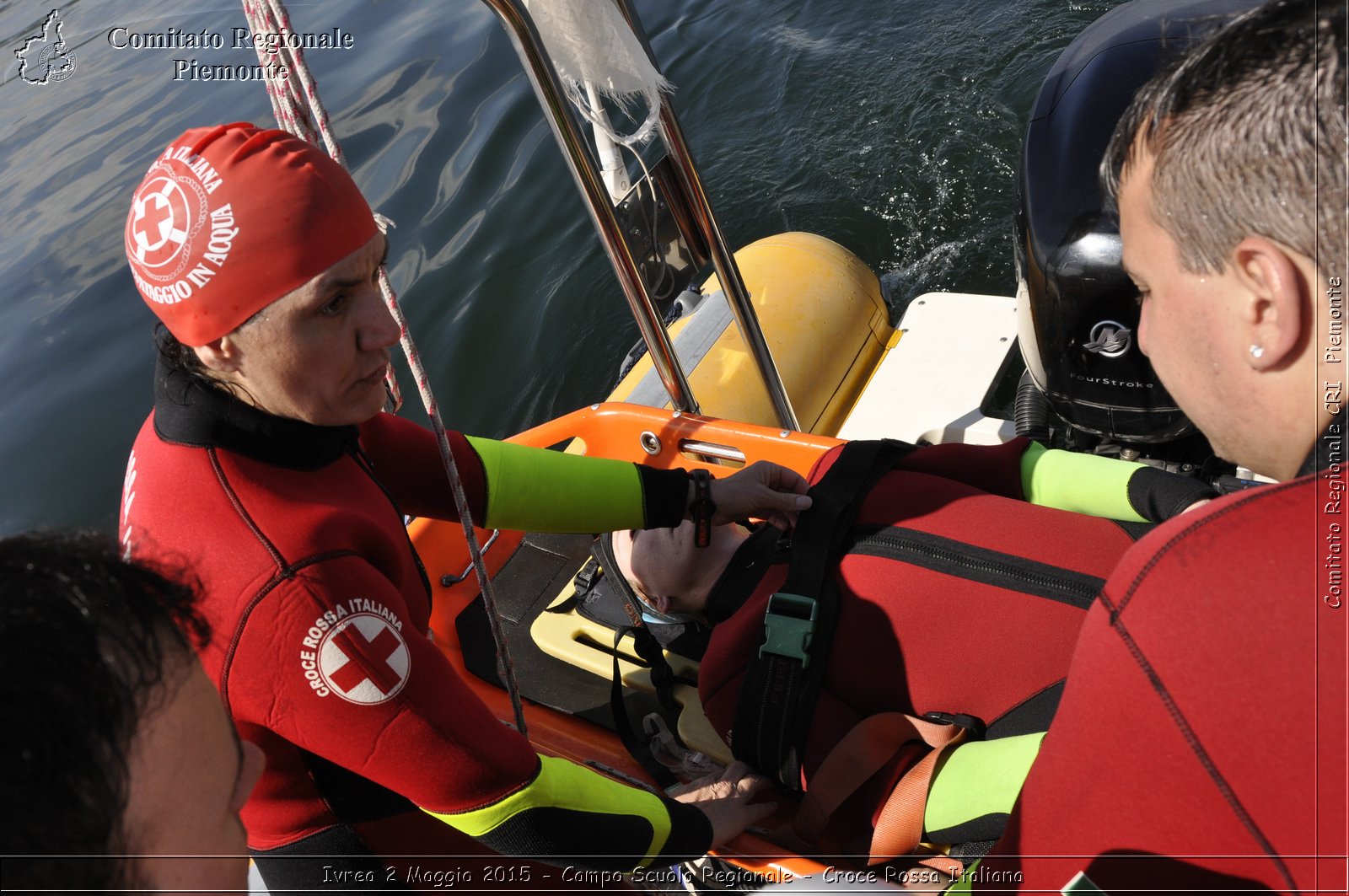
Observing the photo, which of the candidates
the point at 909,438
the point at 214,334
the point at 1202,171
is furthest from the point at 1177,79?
the point at 909,438

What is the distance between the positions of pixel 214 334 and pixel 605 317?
131 inches

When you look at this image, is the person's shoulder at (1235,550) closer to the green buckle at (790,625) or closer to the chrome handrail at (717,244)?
the green buckle at (790,625)

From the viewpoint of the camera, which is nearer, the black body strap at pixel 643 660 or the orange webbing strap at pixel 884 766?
the orange webbing strap at pixel 884 766

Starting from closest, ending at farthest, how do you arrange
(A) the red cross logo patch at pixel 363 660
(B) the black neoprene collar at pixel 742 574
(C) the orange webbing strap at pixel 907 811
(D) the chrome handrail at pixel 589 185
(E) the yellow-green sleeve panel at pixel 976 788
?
(A) the red cross logo patch at pixel 363 660
(E) the yellow-green sleeve panel at pixel 976 788
(C) the orange webbing strap at pixel 907 811
(D) the chrome handrail at pixel 589 185
(B) the black neoprene collar at pixel 742 574

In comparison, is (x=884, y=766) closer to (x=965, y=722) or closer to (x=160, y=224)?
(x=965, y=722)

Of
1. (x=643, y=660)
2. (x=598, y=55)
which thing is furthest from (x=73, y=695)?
(x=598, y=55)

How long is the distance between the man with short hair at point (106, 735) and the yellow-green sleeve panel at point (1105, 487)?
1606mm

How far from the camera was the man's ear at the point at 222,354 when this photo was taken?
1243mm

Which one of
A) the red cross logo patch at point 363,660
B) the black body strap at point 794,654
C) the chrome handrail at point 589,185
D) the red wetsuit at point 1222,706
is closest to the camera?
the red wetsuit at point 1222,706

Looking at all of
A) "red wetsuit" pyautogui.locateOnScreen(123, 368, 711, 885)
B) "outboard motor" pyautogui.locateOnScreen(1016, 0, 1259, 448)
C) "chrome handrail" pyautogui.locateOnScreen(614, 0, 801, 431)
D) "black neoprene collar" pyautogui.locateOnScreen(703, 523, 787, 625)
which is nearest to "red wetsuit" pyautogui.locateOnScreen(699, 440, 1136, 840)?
"black neoprene collar" pyautogui.locateOnScreen(703, 523, 787, 625)

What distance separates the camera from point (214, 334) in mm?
1222

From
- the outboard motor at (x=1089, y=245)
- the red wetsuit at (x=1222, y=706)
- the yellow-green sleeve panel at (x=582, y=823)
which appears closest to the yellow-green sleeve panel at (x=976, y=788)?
the yellow-green sleeve panel at (x=582, y=823)

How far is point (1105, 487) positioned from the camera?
1832 millimetres

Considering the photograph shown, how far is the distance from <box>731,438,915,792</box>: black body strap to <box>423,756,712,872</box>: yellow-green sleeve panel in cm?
20
